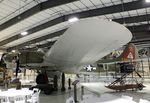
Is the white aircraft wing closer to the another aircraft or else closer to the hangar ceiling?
the another aircraft

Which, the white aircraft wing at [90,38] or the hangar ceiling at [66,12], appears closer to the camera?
the white aircraft wing at [90,38]

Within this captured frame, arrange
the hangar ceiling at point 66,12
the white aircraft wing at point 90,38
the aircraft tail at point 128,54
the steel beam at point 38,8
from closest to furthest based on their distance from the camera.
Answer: the white aircraft wing at point 90,38 → the steel beam at point 38,8 → the aircraft tail at point 128,54 → the hangar ceiling at point 66,12

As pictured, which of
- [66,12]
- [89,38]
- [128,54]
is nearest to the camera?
[89,38]

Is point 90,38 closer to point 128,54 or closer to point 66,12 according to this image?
point 128,54

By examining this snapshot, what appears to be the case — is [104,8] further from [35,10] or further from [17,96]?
[17,96]

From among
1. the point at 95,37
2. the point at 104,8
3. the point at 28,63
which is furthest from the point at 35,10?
the point at 95,37

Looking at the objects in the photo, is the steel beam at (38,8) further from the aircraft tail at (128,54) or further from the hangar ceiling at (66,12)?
the aircraft tail at (128,54)

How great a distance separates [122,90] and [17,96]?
17.8 feet

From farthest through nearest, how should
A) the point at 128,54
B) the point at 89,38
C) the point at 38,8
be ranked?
the point at 38,8 → the point at 128,54 → the point at 89,38

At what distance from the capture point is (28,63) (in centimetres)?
759

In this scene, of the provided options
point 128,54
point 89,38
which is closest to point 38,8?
point 128,54

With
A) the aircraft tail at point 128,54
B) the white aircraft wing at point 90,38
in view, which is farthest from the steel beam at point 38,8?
the aircraft tail at point 128,54

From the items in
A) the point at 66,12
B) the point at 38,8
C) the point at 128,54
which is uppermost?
the point at 66,12

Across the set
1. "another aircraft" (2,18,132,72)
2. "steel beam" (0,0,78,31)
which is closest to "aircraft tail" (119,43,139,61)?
"another aircraft" (2,18,132,72)
